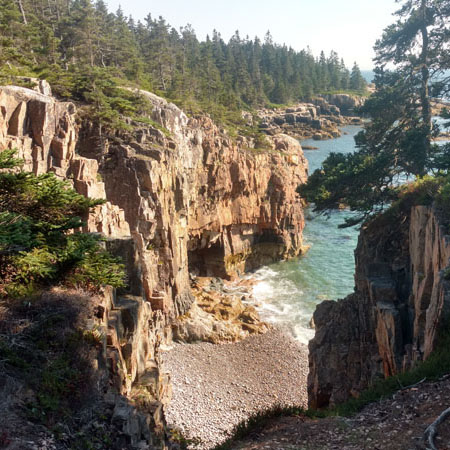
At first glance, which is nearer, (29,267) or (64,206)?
(29,267)

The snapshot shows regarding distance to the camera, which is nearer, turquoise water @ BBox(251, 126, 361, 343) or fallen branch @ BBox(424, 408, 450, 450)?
fallen branch @ BBox(424, 408, 450, 450)

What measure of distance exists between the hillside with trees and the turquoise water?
70.5 feet

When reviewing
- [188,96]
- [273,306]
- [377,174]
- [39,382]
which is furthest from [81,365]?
[188,96]

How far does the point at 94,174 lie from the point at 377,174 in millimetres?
16661

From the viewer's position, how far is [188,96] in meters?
54.4

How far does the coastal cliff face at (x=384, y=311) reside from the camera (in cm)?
1439

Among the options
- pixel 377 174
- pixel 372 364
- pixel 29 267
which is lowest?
A: pixel 372 364

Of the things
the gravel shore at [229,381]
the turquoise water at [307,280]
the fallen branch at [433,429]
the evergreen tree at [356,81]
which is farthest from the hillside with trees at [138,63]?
the fallen branch at [433,429]

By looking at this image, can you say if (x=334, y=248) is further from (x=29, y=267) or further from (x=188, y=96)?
(x=29, y=267)

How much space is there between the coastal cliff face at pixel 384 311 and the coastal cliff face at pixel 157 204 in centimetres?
815

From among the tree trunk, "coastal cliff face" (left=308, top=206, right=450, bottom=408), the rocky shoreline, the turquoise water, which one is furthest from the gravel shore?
the rocky shoreline

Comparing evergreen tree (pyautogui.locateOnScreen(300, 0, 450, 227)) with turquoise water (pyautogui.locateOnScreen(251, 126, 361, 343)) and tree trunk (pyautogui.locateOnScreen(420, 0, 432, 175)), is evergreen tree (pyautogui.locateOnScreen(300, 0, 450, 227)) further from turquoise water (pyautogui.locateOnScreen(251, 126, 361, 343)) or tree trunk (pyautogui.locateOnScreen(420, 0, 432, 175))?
turquoise water (pyautogui.locateOnScreen(251, 126, 361, 343))

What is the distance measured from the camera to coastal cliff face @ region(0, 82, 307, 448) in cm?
1331

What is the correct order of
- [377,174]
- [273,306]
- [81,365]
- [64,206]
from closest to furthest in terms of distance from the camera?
[81,365], [64,206], [377,174], [273,306]
